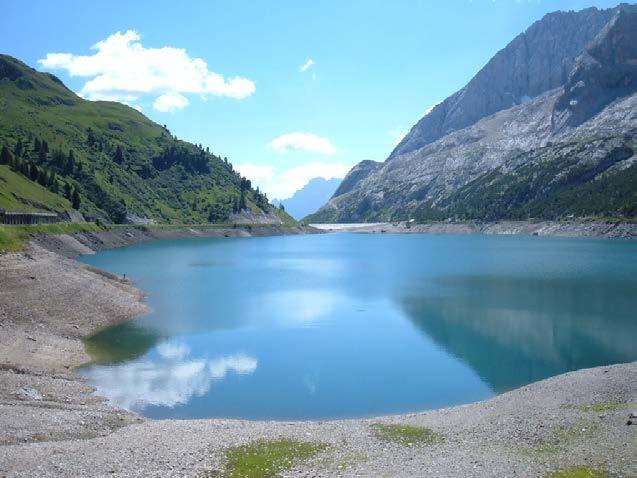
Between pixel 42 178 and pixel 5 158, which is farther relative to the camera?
pixel 42 178

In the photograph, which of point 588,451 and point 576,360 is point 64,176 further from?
point 588,451

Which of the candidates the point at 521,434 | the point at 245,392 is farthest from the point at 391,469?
the point at 245,392

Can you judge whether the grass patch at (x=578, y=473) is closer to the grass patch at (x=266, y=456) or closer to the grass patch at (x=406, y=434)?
the grass patch at (x=406, y=434)

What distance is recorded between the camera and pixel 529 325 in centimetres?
5969

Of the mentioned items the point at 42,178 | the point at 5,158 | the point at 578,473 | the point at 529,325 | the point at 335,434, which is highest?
the point at 5,158

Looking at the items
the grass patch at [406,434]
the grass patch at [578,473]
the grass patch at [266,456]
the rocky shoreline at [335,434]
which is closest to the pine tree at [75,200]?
the rocky shoreline at [335,434]

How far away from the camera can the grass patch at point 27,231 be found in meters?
69.8

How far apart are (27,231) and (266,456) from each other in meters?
108

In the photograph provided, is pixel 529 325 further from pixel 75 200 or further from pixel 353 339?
pixel 75 200

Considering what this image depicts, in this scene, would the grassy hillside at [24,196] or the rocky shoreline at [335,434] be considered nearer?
the rocky shoreline at [335,434]

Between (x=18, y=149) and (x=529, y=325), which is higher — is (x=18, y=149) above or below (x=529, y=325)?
above

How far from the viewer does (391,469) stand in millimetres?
21906

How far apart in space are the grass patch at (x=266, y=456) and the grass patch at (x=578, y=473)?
931 cm

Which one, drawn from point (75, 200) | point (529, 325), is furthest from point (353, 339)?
point (75, 200)
